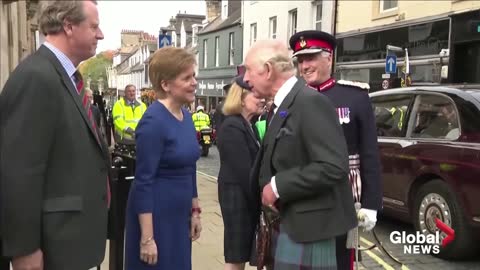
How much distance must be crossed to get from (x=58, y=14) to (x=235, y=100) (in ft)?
5.85

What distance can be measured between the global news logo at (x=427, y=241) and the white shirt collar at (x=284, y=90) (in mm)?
3592

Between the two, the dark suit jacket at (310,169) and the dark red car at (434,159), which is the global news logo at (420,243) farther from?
the dark suit jacket at (310,169)

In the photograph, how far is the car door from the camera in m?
6.23

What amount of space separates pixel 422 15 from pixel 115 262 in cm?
1442

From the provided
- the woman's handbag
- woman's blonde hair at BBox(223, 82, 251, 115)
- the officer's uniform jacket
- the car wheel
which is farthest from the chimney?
the woman's handbag

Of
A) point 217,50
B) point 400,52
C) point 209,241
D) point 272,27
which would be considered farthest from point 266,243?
point 217,50

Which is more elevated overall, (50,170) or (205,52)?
(205,52)

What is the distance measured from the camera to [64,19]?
2279 millimetres

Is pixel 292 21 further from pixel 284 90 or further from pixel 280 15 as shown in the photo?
pixel 284 90

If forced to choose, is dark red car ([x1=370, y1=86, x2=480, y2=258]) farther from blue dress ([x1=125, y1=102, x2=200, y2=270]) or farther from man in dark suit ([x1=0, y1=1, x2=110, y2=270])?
man in dark suit ([x1=0, y1=1, x2=110, y2=270])

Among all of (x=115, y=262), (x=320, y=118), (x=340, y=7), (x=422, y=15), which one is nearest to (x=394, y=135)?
(x=115, y=262)

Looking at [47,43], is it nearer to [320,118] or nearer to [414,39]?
[320,118]

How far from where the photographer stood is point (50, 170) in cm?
220

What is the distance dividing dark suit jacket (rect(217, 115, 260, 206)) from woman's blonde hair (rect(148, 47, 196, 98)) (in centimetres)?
73
